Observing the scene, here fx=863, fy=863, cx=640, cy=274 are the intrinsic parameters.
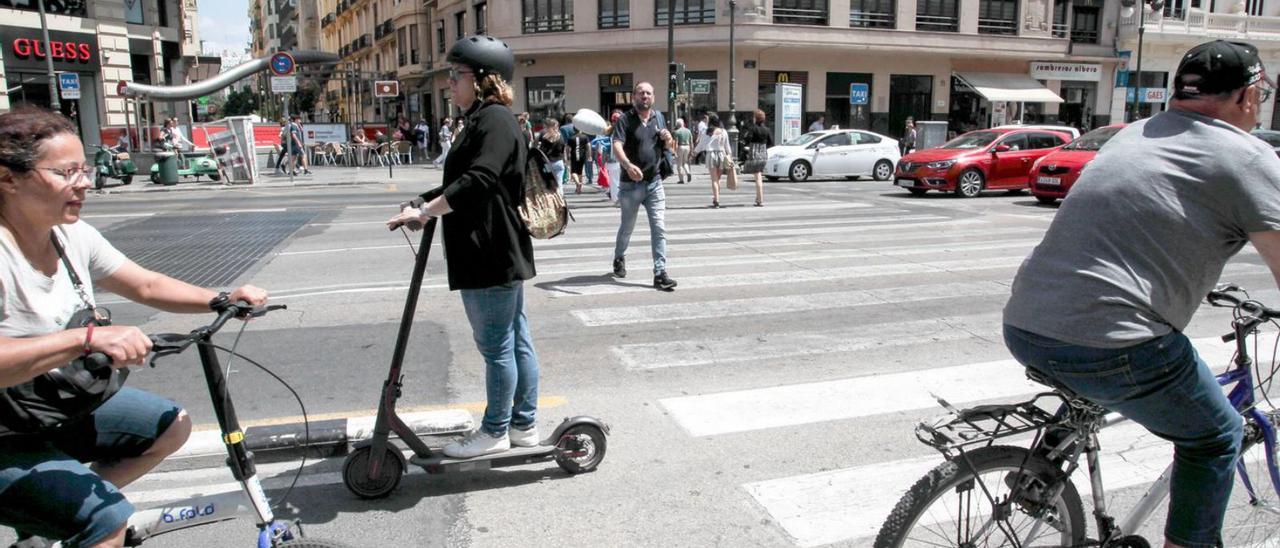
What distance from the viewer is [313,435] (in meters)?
4.22

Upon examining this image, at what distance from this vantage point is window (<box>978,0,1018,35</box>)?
36.1 metres

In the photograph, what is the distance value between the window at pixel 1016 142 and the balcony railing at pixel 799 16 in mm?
16323

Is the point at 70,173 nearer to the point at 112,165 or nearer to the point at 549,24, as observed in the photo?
the point at 112,165

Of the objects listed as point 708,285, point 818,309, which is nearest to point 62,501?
point 818,309

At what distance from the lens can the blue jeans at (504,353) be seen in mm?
3713

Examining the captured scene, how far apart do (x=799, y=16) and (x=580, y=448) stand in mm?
31753

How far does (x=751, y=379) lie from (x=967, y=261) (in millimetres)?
5142

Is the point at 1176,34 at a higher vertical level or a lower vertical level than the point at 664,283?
higher

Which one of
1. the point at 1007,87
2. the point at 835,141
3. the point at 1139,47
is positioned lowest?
the point at 835,141

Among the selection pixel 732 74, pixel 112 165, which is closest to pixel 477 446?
pixel 112 165

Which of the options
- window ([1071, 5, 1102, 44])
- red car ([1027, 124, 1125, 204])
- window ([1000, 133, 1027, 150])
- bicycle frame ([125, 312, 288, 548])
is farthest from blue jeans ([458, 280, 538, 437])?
window ([1071, 5, 1102, 44])

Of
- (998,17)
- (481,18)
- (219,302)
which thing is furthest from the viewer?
(481,18)

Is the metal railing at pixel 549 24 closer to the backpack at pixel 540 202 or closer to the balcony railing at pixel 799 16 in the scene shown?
the balcony railing at pixel 799 16

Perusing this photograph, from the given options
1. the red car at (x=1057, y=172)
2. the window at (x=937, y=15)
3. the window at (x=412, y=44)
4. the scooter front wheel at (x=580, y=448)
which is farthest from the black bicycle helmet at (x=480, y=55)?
the window at (x=412, y=44)
